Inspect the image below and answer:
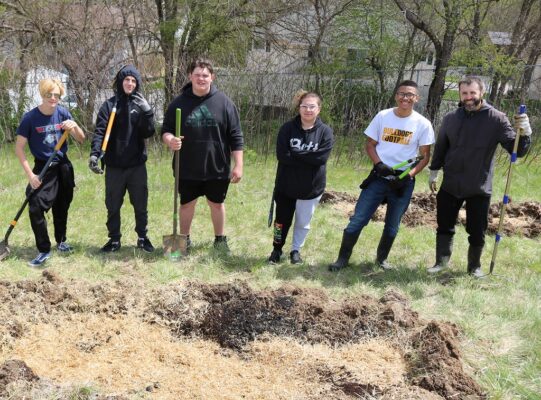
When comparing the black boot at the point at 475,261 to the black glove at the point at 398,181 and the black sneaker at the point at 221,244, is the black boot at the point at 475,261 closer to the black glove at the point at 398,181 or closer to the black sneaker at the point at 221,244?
the black glove at the point at 398,181

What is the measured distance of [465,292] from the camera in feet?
13.4

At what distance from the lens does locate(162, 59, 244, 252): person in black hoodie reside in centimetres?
428

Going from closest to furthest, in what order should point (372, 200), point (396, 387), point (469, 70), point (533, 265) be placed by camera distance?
1. point (396, 387)
2. point (372, 200)
3. point (533, 265)
4. point (469, 70)

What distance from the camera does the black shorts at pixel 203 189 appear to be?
4.53 metres

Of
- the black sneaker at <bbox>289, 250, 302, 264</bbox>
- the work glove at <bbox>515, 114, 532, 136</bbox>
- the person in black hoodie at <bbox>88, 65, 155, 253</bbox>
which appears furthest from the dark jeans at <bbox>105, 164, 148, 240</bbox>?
the work glove at <bbox>515, 114, 532, 136</bbox>

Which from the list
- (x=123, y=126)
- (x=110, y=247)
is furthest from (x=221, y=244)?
(x=123, y=126)

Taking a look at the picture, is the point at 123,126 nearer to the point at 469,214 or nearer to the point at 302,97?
the point at 302,97

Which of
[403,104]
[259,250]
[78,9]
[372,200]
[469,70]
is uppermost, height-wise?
[78,9]

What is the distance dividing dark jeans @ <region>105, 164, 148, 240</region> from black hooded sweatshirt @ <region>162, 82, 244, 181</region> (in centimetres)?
42

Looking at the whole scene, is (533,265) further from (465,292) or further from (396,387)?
(396,387)

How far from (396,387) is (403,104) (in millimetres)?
2336

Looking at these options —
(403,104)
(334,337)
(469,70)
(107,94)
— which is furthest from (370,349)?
(469,70)

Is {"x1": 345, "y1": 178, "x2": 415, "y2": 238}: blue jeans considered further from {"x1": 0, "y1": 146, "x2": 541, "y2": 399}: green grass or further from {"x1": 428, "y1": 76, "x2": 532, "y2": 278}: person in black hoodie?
{"x1": 0, "y1": 146, "x2": 541, "y2": 399}: green grass

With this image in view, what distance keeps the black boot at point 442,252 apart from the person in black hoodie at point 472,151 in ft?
0.55
